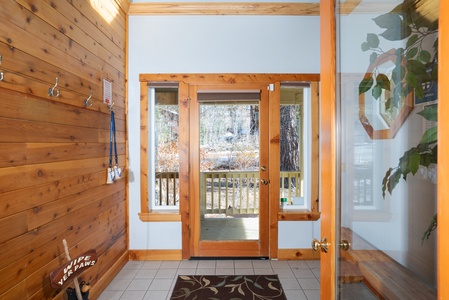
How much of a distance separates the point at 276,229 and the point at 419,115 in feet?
8.09

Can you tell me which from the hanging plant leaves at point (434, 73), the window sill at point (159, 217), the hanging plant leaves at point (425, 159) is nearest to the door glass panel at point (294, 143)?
the window sill at point (159, 217)

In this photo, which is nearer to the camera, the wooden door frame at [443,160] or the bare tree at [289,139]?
the wooden door frame at [443,160]

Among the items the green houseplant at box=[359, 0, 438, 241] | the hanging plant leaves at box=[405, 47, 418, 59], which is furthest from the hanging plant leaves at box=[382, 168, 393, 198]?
the hanging plant leaves at box=[405, 47, 418, 59]

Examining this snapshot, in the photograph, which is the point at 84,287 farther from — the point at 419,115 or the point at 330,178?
the point at 419,115

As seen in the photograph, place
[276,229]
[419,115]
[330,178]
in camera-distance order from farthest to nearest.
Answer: [276,229] → [330,178] → [419,115]

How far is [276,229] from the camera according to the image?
3137 millimetres

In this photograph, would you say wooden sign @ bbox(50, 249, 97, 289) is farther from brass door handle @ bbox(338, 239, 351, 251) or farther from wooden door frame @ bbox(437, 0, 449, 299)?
wooden door frame @ bbox(437, 0, 449, 299)

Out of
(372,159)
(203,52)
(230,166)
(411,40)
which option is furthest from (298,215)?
(411,40)

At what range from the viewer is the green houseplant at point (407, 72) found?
2.64ft

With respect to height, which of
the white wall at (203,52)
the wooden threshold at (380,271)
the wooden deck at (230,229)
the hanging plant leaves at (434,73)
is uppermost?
the white wall at (203,52)

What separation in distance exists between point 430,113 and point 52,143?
2.01 metres

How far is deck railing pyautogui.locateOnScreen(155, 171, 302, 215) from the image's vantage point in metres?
3.26

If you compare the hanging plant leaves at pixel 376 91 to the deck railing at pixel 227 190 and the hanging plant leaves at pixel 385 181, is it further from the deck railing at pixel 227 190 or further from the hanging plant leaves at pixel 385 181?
the deck railing at pixel 227 190

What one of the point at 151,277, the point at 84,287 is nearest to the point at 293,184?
the point at 151,277
